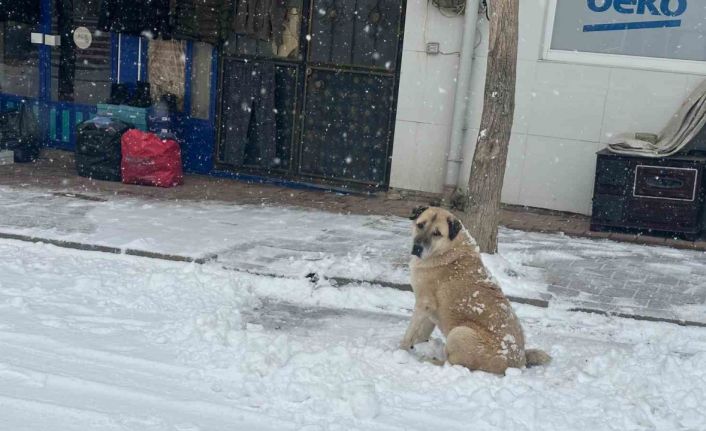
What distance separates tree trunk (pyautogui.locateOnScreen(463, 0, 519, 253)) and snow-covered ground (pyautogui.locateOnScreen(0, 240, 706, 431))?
4.43ft

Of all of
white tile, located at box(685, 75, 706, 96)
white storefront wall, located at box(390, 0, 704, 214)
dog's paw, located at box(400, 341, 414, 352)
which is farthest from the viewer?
white storefront wall, located at box(390, 0, 704, 214)

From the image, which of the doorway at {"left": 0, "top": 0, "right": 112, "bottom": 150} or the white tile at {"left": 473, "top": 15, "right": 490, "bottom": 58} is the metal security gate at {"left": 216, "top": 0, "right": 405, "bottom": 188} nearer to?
the white tile at {"left": 473, "top": 15, "right": 490, "bottom": 58}

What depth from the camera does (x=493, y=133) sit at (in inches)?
339

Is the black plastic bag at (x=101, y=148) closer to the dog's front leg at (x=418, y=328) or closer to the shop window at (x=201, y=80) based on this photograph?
the shop window at (x=201, y=80)

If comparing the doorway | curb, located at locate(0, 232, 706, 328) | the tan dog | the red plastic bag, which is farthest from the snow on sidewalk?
the doorway

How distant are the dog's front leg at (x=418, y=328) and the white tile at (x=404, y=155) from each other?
642 centimetres

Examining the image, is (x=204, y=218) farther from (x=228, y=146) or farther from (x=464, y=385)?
(x=464, y=385)

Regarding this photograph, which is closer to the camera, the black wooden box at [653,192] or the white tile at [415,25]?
the black wooden box at [653,192]

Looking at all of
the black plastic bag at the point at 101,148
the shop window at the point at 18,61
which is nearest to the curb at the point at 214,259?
the black plastic bag at the point at 101,148

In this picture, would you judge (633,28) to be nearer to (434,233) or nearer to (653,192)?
(653,192)

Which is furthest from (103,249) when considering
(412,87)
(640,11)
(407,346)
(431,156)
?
(640,11)

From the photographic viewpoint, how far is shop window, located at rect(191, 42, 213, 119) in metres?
13.2

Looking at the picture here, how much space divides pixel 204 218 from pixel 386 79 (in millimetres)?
3740

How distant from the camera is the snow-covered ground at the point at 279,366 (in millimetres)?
4820
